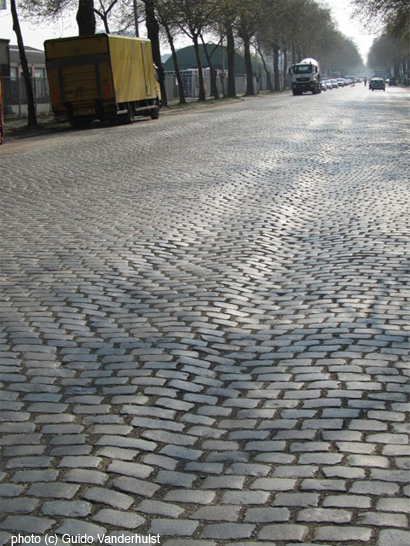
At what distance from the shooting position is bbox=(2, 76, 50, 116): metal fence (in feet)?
137

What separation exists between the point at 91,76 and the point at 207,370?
29314 millimetres

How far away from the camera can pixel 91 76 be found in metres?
32.9

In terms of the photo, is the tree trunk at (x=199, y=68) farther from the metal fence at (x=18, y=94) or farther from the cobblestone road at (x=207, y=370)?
the cobblestone road at (x=207, y=370)

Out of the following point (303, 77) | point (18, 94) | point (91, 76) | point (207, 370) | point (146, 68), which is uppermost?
point (146, 68)

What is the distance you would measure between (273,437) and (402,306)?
266 centimetres

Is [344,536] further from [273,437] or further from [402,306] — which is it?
[402,306]

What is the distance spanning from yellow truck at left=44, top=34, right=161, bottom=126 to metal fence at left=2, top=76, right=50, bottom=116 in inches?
318

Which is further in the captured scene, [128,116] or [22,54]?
[128,116]

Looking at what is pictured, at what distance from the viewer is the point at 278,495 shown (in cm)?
342

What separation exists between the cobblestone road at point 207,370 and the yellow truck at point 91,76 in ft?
70.9

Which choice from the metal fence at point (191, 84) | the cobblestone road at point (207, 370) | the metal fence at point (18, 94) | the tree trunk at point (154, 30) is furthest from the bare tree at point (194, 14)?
the cobblestone road at point (207, 370)

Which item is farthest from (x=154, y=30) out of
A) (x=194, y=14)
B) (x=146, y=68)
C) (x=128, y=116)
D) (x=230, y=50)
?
(x=230, y=50)

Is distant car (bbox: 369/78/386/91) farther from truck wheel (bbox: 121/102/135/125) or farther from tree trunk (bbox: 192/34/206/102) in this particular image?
truck wheel (bbox: 121/102/135/125)

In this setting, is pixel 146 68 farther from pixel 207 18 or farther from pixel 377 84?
pixel 377 84
